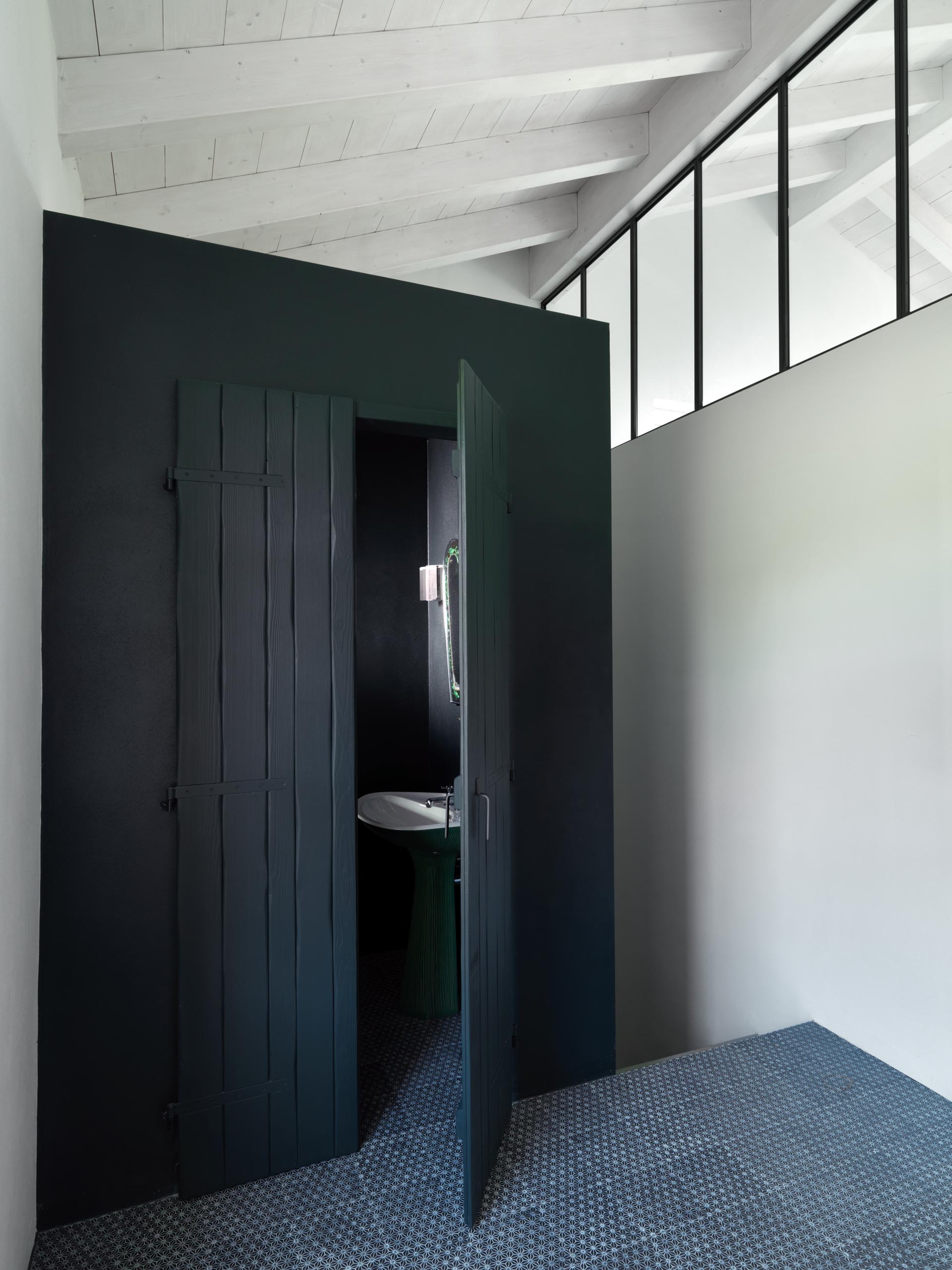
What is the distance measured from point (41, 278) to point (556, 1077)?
285cm

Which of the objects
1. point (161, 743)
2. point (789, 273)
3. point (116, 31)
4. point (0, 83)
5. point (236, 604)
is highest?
point (116, 31)

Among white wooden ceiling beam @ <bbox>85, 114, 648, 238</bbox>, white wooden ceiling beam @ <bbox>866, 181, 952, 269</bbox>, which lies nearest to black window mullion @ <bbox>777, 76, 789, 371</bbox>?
white wooden ceiling beam @ <bbox>866, 181, 952, 269</bbox>

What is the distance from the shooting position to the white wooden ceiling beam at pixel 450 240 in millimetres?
3916

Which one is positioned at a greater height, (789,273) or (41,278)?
(789,273)

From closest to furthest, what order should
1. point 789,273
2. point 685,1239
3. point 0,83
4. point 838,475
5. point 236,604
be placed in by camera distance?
point 0,83 → point 685,1239 → point 236,604 → point 838,475 → point 789,273

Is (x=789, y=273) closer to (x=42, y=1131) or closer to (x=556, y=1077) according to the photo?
(x=556, y=1077)

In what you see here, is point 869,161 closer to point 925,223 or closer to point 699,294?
point 925,223

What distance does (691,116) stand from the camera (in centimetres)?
336

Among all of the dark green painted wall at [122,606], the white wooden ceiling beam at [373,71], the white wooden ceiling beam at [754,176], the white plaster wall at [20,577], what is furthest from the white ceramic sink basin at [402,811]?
the white wooden ceiling beam at [754,176]

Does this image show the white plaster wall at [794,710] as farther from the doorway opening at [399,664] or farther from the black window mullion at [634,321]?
the doorway opening at [399,664]

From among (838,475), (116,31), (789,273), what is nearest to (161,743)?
(116,31)

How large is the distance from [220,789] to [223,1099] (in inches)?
32.4

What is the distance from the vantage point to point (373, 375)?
2389 millimetres

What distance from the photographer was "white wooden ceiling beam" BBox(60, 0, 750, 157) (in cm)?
217
